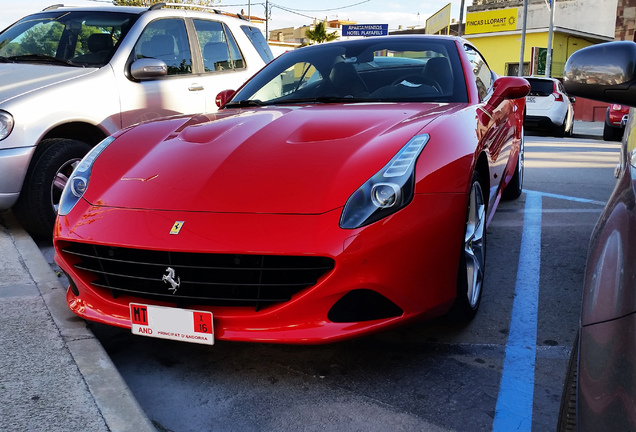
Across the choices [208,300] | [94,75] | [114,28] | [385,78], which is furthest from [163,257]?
[114,28]

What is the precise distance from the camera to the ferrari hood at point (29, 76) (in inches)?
180

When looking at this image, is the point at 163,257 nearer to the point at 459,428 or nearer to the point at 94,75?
the point at 459,428

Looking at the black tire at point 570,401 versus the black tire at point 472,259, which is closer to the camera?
the black tire at point 570,401

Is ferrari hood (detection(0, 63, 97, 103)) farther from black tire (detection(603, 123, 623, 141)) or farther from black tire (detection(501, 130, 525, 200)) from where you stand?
black tire (detection(603, 123, 623, 141))

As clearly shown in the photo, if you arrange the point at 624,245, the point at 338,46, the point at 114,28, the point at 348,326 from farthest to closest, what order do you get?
1. the point at 114,28
2. the point at 338,46
3. the point at 348,326
4. the point at 624,245

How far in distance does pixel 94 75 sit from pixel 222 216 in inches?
119

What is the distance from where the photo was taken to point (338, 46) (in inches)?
177

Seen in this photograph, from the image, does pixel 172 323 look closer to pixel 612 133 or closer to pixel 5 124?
pixel 5 124

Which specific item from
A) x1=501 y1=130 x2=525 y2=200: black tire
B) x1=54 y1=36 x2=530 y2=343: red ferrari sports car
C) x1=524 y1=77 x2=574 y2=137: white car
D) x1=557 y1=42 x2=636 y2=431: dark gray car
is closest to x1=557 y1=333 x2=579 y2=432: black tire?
x1=557 y1=42 x2=636 y2=431: dark gray car

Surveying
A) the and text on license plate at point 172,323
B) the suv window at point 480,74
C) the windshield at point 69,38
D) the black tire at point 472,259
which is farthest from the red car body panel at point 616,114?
the and text on license plate at point 172,323

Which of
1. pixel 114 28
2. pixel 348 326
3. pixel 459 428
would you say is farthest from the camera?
pixel 114 28

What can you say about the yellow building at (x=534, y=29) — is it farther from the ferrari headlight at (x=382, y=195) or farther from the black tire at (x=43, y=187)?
the ferrari headlight at (x=382, y=195)

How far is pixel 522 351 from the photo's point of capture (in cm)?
301

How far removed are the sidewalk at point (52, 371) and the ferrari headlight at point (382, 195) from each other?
1.04m
